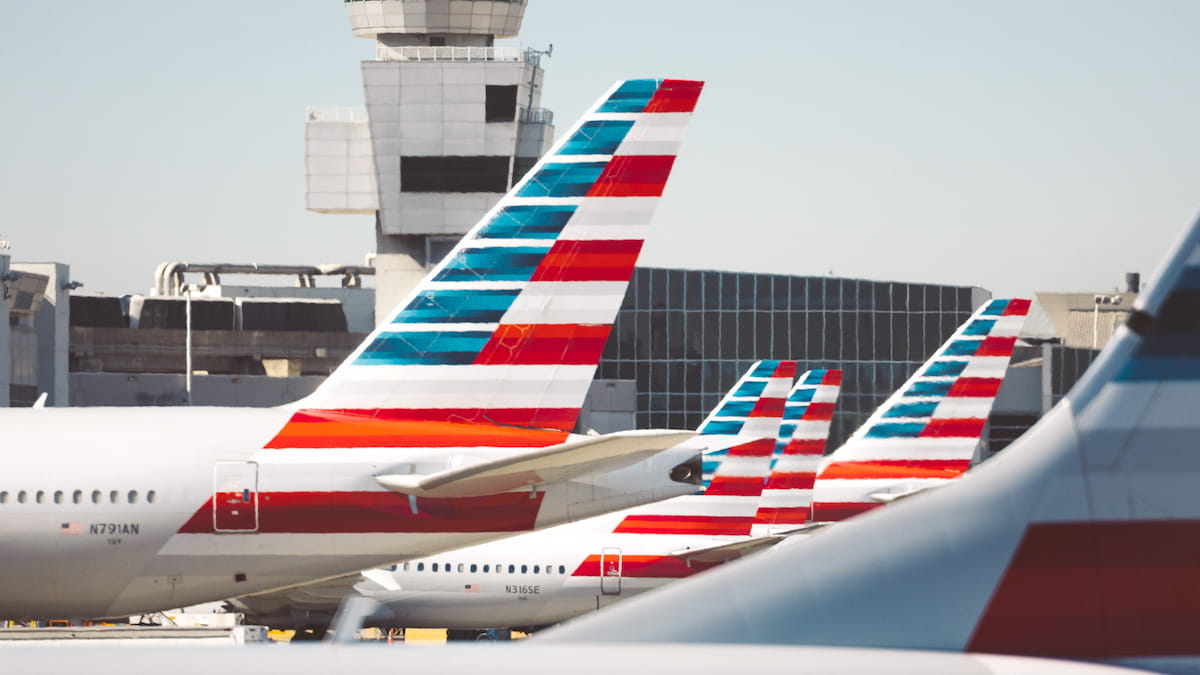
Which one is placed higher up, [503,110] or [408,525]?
[503,110]

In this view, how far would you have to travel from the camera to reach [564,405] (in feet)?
63.7

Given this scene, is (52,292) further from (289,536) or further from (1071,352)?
(289,536)

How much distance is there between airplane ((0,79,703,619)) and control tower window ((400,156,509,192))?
63.0 metres

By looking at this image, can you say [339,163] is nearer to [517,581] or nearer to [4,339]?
[4,339]

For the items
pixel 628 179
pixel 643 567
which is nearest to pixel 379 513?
pixel 628 179

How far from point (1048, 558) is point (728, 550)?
82.8 feet

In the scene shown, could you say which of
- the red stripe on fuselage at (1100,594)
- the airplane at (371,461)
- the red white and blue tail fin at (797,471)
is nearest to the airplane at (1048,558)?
the red stripe on fuselage at (1100,594)

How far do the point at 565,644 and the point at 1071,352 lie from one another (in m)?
88.1

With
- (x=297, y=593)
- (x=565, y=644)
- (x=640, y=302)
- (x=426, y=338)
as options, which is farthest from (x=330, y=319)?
(x=565, y=644)

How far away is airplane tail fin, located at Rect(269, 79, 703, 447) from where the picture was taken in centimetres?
1919

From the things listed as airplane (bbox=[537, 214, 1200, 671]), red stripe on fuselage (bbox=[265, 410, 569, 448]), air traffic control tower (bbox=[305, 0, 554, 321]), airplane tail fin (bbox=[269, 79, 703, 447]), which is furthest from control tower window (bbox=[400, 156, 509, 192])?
airplane (bbox=[537, 214, 1200, 671])

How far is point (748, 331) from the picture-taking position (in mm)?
86688

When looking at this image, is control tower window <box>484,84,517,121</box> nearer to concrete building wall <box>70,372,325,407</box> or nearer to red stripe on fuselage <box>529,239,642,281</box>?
concrete building wall <box>70,372,325,407</box>

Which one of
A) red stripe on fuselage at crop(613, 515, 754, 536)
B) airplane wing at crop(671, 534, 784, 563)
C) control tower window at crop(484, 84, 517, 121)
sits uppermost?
control tower window at crop(484, 84, 517, 121)
